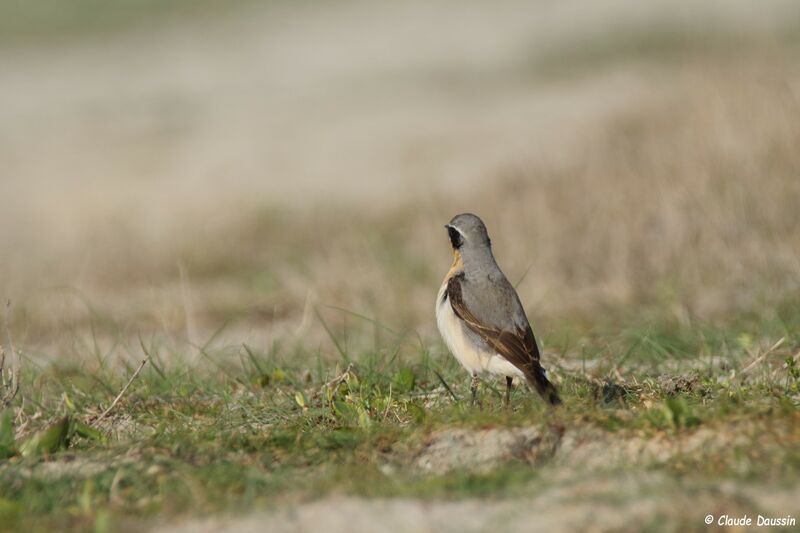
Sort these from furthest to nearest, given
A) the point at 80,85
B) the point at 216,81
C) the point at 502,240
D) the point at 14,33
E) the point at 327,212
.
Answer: the point at 14,33, the point at 80,85, the point at 216,81, the point at 327,212, the point at 502,240

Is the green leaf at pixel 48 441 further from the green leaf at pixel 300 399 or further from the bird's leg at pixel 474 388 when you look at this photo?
the bird's leg at pixel 474 388

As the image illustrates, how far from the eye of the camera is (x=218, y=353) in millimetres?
7758

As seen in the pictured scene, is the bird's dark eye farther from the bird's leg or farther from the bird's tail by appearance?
the bird's tail

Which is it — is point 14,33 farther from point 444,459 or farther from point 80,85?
point 444,459

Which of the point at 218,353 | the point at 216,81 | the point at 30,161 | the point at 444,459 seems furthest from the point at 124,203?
the point at 216,81

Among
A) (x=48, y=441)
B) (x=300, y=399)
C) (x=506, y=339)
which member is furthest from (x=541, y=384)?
(x=48, y=441)

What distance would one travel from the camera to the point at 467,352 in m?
6.43

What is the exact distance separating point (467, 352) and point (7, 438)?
2.40 metres

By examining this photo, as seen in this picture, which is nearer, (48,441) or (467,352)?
Result: (48,441)

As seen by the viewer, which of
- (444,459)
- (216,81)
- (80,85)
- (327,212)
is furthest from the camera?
(80,85)

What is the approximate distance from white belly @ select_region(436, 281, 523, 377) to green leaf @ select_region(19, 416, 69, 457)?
2.07m

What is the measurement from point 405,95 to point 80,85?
12.7 meters

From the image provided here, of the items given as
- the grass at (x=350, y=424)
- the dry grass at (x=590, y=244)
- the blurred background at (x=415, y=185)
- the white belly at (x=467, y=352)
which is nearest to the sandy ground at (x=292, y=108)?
the blurred background at (x=415, y=185)

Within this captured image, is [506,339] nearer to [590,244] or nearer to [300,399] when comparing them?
[300,399]
